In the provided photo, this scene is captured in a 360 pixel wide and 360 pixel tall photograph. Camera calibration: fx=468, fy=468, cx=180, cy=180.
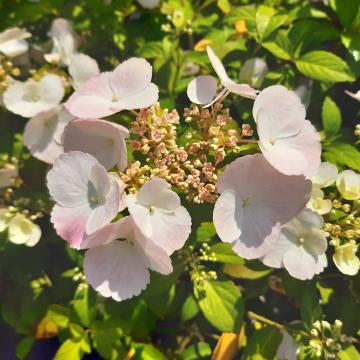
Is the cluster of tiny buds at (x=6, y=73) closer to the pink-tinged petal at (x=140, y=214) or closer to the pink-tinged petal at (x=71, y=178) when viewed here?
the pink-tinged petal at (x=71, y=178)

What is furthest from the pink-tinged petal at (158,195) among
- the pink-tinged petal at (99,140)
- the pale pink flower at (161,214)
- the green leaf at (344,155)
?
the green leaf at (344,155)

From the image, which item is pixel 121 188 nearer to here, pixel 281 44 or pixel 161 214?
pixel 161 214

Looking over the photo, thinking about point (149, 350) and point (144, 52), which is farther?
point (144, 52)

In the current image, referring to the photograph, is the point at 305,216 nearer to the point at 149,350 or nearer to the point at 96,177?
the point at 96,177

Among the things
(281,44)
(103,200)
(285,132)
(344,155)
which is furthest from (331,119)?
(103,200)

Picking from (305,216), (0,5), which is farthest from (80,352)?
(0,5)

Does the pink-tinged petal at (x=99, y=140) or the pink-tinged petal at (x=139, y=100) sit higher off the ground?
the pink-tinged petal at (x=139, y=100)
